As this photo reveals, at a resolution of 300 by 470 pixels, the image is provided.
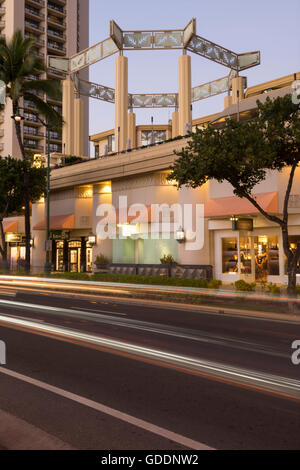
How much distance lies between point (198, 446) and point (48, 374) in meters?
3.35

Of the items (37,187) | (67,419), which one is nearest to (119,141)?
(37,187)

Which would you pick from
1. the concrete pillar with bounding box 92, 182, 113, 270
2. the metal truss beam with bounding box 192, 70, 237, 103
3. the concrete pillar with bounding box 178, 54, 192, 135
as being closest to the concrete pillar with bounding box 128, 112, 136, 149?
the metal truss beam with bounding box 192, 70, 237, 103

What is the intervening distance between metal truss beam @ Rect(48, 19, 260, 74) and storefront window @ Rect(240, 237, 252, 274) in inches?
848

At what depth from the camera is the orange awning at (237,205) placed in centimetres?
2103

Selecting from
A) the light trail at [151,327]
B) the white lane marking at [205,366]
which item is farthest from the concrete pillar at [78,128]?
the white lane marking at [205,366]

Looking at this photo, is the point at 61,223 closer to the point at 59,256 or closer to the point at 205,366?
the point at 59,256

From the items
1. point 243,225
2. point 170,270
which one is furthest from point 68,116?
point 243,225

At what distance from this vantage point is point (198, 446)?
13.3 ft

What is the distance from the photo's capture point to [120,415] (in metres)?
4.89

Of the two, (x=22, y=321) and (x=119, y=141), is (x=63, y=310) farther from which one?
(x=119, y=141)

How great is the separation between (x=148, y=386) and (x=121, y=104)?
34.4 meters

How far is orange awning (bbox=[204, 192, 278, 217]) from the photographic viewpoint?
21031mm

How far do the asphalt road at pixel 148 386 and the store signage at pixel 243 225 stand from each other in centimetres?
1120
